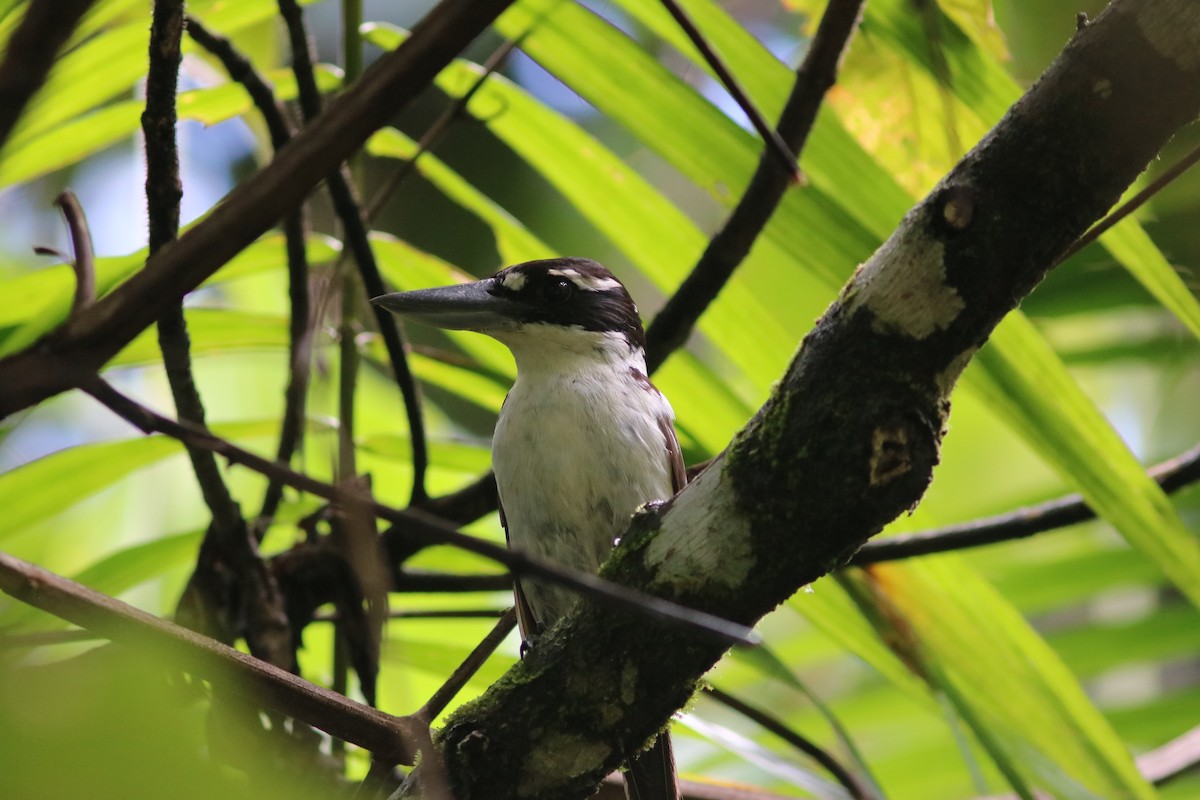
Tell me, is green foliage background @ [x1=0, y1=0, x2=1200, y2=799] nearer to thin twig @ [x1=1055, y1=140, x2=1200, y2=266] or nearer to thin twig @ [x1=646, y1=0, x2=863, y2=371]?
thin twig @ [x1=646, y1=0, x2=863, y2=371]

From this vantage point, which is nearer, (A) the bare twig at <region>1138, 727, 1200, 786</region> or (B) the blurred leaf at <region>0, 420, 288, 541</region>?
(B) the blurred leaf at <region>0, 420, 288, 541</region>

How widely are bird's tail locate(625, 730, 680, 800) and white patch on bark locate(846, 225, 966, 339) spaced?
106cm

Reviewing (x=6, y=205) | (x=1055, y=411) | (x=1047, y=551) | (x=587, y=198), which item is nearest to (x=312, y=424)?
(x=587, y=198)

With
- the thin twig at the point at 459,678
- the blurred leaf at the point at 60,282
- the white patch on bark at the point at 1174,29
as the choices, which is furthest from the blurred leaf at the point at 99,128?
the white patch on bark at the point at 1174,29

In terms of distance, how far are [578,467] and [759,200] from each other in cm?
66

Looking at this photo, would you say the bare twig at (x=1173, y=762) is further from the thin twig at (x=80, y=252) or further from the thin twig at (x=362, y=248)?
the thin twig at (x=80, y=252)

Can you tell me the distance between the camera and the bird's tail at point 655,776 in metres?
2.10

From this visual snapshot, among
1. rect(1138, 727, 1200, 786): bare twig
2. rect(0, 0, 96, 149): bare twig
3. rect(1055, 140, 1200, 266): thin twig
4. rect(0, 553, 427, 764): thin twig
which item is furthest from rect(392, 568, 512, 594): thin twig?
rect(0, 0, 96, 149): bare twig

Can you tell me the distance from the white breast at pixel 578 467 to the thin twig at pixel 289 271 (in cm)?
42

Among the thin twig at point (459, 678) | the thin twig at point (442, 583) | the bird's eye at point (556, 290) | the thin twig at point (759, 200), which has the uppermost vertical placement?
the bird's eye at point (556, 290)

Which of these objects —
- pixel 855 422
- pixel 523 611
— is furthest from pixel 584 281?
pixel 855 422

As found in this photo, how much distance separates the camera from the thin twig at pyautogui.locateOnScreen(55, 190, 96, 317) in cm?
86

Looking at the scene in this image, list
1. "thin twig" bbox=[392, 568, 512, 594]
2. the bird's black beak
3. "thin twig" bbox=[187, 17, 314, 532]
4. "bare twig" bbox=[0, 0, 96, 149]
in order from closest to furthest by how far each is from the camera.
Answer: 1. "bare twig" bbox=[0, 0, 96, 149]
2. "thin twig" bbox=[187, 17, 314, 532]
3. the bird's black beak
4. "thin twig" bbox=[392, 568, 512, 594]

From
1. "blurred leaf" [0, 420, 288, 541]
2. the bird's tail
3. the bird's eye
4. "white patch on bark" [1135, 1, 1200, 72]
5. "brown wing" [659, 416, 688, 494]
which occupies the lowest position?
the bird's tail
